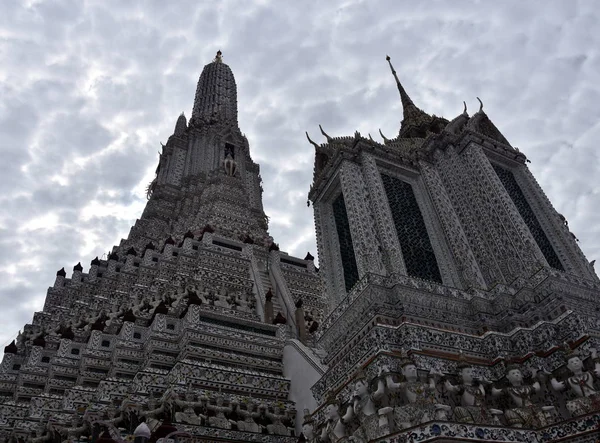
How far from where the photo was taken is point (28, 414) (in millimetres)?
15477

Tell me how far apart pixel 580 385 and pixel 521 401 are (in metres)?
0.92

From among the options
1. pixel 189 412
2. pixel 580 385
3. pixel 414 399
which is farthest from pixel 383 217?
pixel 189 412

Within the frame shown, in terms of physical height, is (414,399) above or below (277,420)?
below

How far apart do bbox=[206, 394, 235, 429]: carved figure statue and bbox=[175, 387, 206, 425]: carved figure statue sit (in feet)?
0.83

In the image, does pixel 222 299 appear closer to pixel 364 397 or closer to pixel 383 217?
pixel 383 217

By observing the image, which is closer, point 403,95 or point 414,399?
point 414,399

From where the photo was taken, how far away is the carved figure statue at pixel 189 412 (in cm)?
1175

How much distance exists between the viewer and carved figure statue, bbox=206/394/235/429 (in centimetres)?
1210

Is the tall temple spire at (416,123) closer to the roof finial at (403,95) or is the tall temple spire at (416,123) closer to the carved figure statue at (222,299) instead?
the roof finial at (403,95)

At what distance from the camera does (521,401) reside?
7980 mm

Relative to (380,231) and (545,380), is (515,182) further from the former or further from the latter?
(545,380)

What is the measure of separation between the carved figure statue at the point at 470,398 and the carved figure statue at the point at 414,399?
33 centimetres

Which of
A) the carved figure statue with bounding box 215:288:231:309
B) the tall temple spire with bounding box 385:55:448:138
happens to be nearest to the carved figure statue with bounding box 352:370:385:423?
the tall temple spire with bounding box 385:55:448:138

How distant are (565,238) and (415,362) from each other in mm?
5925
